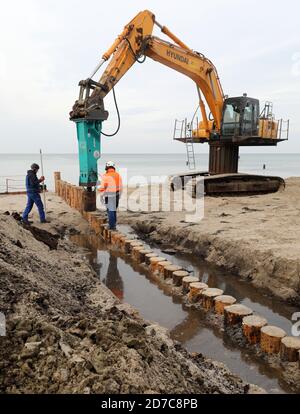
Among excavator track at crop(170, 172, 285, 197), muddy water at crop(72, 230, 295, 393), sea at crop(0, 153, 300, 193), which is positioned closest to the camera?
muddy water at crop(72, 230, 295, 393)

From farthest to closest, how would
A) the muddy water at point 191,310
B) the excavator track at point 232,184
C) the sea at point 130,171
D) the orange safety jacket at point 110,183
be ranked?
the sea at point 130,171, the excavator track at point 232,184, the orange safety jacket at point 110,183, the muddy water at point 191,310

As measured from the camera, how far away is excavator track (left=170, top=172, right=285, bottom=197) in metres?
12.9

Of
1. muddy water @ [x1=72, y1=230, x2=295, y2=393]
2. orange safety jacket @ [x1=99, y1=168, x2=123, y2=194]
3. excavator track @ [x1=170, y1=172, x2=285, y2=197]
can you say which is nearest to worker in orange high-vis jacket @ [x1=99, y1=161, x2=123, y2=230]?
orange safety jacket @ [x1=99, y1=168, x2=123, y2=194]

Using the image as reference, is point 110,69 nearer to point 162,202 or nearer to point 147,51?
point 147,51

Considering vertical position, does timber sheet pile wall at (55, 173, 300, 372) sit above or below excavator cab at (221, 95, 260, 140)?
Answer: below

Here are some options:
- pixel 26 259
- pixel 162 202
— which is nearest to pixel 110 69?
pixel 162 202

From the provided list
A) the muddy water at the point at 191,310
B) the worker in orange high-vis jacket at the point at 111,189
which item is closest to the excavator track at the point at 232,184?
the worker in orange high-vis jacket at the point at 111,189

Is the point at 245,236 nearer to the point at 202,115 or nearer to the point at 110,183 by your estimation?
the point at 110,183

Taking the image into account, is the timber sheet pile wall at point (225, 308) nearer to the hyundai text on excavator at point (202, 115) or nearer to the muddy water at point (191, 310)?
the muddy water at point (191, 310)

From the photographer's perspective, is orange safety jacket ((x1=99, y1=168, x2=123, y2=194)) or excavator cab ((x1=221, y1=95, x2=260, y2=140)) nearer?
orange safety jacket ((x1=99, y1=168, x2=123, y2=194))

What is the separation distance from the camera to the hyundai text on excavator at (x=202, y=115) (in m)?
9.39

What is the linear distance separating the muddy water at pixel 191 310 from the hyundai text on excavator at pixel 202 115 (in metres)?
3.50

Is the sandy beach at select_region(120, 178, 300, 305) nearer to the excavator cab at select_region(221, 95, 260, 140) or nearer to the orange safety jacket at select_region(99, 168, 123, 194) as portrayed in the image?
the orange safety jacket at select_region(99, 168, 123, 194)

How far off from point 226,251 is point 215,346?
3.00 m
